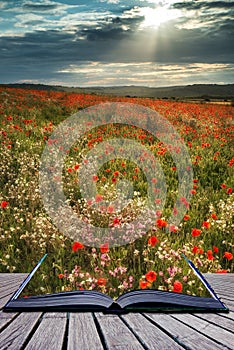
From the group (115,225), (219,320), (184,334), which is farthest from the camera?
(115,225)

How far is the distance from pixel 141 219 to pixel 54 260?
1.22 meters

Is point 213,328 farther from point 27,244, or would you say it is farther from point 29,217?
point 29,217

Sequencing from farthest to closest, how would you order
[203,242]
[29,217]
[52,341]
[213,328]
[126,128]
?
[126,128], [29,217], [203,242], [213,328], [52,341]

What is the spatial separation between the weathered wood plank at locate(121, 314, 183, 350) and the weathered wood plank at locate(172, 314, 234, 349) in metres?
0.17

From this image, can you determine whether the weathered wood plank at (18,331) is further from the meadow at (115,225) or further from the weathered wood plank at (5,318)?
the meadow at (115,225)

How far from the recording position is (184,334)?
5.45 ft

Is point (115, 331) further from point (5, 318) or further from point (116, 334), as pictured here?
point (5, 318)

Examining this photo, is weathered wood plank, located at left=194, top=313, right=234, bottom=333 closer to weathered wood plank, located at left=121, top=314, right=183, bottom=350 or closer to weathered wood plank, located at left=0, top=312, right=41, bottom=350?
weathered wood plank, located at left=121, top=314, right=183, bottom=350

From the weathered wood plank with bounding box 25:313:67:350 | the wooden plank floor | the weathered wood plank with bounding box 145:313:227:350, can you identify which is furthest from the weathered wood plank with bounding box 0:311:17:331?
the weathered wood plank with bounding box 145:313:227:350

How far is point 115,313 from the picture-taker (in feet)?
6.37

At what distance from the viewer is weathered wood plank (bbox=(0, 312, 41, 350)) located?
1.58m

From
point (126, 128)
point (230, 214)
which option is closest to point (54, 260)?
point (230, 214)

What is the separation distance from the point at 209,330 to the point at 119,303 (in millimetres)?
458

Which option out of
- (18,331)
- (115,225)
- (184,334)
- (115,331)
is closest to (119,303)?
(115,331)
